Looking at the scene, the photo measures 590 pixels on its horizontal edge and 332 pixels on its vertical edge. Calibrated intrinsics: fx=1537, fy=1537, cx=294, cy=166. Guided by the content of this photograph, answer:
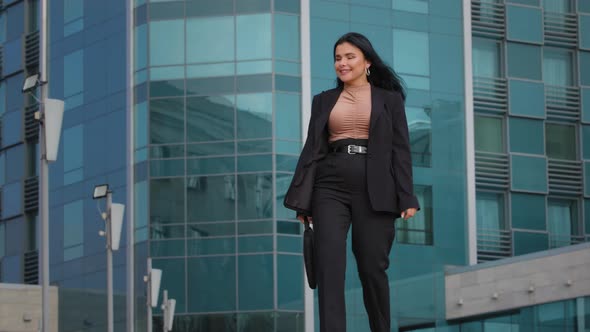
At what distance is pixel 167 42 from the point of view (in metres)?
50.1

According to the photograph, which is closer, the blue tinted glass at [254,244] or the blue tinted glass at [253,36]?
the blue tinted glass at [254,244]

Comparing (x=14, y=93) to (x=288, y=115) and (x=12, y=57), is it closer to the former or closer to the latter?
(x=12, y=57)

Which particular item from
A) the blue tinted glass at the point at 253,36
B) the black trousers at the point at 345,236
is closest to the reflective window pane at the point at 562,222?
the blue tinted glass at the point at 253,36

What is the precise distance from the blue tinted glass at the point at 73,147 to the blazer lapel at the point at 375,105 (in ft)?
144

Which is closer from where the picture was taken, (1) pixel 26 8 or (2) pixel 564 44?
(2) pixel 564 44

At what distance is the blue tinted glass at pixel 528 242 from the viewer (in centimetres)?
5203

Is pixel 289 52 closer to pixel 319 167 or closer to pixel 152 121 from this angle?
pixel 152 121

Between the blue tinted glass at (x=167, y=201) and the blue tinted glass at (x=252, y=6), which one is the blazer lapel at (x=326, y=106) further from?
the blue tinted glass at (x=252, y=6)

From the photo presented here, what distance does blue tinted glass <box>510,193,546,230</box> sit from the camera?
52.1 metres

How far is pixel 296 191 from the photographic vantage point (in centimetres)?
1010

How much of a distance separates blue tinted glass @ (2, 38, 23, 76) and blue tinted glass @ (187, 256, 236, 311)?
559 inches

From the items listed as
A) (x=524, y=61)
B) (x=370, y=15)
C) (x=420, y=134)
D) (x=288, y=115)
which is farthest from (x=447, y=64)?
(x=288, y=115)

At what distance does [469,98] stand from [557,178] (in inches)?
179

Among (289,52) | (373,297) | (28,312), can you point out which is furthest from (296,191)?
(28,312)
